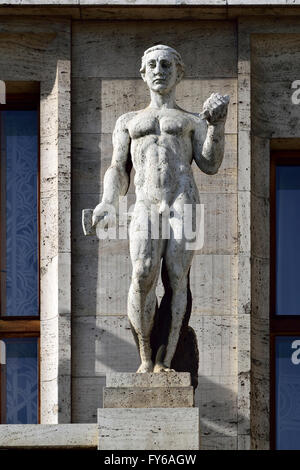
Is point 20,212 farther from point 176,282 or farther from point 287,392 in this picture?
point 176,282

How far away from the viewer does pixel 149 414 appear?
2439 centimetres

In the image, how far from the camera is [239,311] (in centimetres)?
2853

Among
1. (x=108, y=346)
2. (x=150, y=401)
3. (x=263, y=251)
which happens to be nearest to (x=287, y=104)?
(x=263, y=251)

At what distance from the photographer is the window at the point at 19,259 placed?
29.2 meters

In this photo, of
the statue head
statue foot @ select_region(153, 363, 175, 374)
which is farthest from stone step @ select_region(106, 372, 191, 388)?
the statue head

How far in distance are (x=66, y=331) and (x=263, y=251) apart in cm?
252

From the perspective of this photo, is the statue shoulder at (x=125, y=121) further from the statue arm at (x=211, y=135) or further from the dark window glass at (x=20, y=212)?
the dark window glass at (x=20, y=212)

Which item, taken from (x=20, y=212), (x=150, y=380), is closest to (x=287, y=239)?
(x=20, y=212)

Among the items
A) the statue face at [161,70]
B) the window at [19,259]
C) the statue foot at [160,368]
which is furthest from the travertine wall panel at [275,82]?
the statue foot at [160,368]

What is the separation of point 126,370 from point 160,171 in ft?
13.0

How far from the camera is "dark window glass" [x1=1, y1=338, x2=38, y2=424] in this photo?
2905 centimetres

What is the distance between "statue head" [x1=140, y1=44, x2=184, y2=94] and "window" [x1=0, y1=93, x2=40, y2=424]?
4284 millimetres

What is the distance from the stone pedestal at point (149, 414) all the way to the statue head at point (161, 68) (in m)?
3.09
